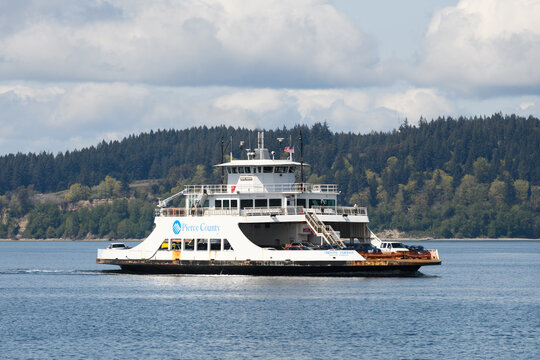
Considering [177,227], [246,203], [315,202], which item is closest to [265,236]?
[246,203]

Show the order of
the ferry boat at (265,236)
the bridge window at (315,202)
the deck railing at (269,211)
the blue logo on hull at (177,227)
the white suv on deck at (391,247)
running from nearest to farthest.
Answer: the ferry boat at (265,236) < the deck railing at (269,211) < the white suv on deck at (391,247) < the bridge window at (315,202) < the blue logo on hull at (177,227)

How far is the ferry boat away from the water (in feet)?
3.72

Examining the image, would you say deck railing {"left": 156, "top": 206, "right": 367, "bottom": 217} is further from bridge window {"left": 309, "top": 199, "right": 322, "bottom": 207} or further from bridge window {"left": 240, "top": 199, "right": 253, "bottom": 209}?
bridge window {"left": 309, "top": 199, "right": 322, "bottom": 207}

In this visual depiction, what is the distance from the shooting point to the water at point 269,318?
137 ft

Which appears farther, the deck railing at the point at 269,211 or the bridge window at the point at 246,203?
the bridge window at the point at 246,203

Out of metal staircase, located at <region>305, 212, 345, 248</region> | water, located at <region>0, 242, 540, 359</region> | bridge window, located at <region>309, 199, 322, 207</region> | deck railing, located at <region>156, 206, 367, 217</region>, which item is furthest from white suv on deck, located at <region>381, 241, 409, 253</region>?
bridge window, located at <region>309, 199, 322, 207</region>

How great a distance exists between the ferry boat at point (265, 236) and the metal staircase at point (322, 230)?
2.6 inches

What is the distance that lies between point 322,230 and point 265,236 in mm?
7225

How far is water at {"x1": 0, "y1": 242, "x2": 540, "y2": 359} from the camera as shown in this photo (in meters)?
41.7

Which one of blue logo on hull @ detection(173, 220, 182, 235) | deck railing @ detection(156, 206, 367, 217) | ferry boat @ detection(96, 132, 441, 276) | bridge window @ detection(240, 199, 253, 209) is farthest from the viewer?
blue logo on hull @ detection(173, 220, 182, 235)

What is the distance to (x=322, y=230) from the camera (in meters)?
64.8

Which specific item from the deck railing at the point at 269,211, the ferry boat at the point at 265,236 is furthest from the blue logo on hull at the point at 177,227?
the deck railing at the point at 269,211

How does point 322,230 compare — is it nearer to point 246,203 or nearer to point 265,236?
point 246,203

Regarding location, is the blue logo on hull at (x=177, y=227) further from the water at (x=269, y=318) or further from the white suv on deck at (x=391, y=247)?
the white suv on deck at (x=391, y=247)
